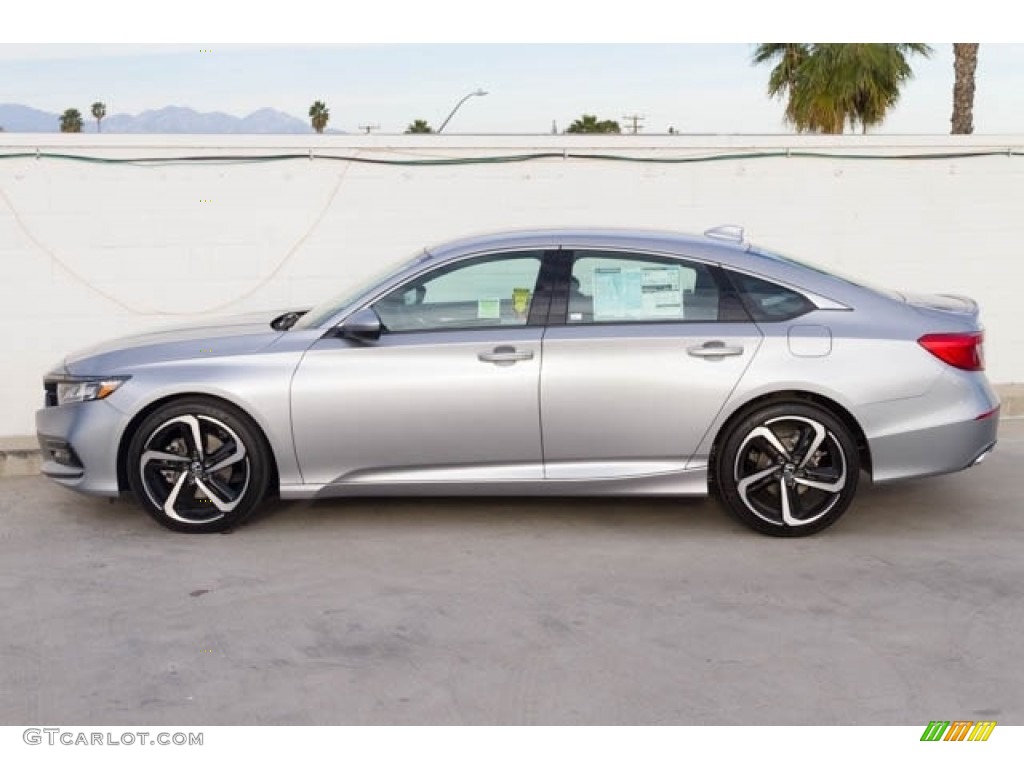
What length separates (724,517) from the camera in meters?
7.30

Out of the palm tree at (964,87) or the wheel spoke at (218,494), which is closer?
the wheel spoke at (218,494)

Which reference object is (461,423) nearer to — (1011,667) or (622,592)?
(622,592)

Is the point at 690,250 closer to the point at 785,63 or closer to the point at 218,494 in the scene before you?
the point at 218,494

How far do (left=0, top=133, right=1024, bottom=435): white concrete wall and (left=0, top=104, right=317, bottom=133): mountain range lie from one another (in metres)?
0.28

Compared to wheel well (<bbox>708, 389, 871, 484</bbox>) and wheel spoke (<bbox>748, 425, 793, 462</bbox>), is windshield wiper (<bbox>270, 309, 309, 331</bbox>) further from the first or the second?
wheel spoke (<bbox>748, 425, 793, 462</bbox>)

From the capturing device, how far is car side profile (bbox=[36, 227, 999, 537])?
6.76 m

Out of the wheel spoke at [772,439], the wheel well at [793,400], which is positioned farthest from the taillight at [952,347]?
the wheel spoke at [772,439]

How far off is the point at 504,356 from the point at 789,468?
1448 mm

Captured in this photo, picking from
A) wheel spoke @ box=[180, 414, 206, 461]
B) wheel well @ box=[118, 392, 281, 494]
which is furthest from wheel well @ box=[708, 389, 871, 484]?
wheel spoke @ box=[180, 414, 206, 461]

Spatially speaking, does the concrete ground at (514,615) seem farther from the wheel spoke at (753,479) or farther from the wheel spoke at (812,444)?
the wheel spoke at (812,444)

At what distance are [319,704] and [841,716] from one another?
170 cm

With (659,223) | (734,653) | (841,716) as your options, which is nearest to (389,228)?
(659,223)
